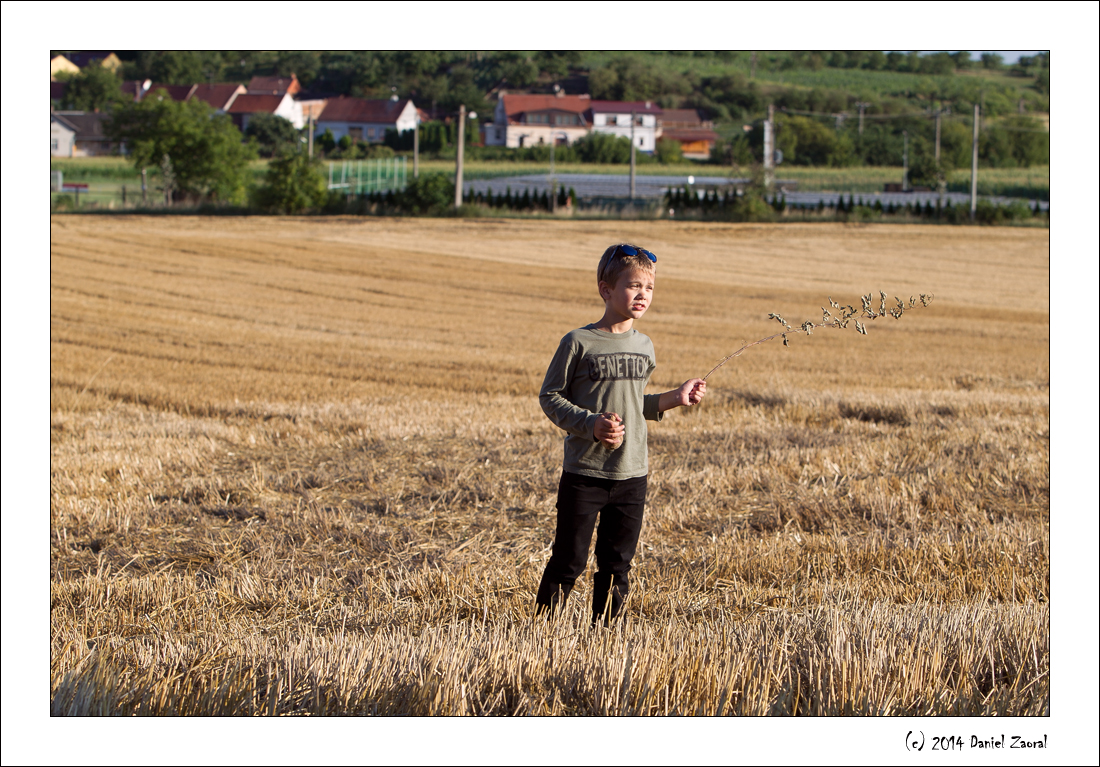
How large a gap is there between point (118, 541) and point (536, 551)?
2496 mm

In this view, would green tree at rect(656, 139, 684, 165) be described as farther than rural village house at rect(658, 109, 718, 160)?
Yes

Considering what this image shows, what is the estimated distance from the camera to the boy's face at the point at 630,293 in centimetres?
370

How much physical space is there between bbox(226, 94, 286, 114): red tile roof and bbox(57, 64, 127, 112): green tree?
542cm

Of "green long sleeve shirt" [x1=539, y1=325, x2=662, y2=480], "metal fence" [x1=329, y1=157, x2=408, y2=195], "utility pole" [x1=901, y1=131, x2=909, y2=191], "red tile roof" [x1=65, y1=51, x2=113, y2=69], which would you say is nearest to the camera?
"green long sleeve shirt" [x1=539, y1=325, x2=662, y2=480]

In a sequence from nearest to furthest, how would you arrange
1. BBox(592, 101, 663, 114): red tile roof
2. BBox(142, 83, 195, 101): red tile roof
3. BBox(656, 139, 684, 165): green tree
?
BBox(142, 83, 195, 101): red tile roof, BBox(592, 101, 663, 114): red tile roof, BBox(656, 139, 684, 165): green tree

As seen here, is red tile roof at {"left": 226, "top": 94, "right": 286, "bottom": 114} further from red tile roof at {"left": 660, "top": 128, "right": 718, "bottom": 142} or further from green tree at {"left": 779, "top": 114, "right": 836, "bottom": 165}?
green tree at {"left": 779, "top": 114, "right": 836, "bottom": 165}

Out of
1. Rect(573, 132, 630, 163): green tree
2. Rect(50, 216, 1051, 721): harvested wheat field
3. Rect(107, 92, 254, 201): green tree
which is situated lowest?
Rect(50, 216, 1051, 721): harvested wheat field

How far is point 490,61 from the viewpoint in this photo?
4847cm

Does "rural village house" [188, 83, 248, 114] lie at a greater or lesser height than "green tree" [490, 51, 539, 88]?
lesser

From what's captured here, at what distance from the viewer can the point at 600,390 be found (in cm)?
382

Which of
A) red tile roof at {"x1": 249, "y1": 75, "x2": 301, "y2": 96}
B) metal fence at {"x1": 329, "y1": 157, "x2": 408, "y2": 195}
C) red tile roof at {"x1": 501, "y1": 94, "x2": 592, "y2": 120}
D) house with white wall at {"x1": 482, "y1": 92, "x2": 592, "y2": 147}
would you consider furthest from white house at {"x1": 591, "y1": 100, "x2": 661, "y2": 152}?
red tile roof at {"x1": 249, "y1": 75, "x2": 301, "y2": 96}

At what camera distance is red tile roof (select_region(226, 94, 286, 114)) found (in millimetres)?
43156

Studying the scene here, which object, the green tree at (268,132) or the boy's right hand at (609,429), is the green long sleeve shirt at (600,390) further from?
the green tree at (268,132)

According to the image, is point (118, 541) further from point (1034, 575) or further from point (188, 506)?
point (1034, 575)
